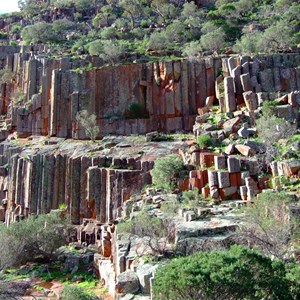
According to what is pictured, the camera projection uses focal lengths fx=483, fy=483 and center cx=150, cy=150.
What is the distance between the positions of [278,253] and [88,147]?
22755mm

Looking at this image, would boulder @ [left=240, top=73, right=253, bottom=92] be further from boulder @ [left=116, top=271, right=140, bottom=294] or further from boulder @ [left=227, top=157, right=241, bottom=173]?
boulder @ [left=116, top=271, right=140, bottom=294]

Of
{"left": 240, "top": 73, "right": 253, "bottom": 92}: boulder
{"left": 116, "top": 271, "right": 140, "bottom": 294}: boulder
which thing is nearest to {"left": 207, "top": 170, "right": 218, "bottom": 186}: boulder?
{"left": 116, "top": 271, "right": 140, "bottom": 294}: boulder

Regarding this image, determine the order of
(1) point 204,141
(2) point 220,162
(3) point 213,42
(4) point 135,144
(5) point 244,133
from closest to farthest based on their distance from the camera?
(2) point 220,162 < (1) point 204,141 < (5) point 244,133 < (4) point 135,144 < (3) point 213,42

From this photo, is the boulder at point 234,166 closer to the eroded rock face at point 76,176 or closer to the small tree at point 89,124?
the eroded rock face at point 76,176

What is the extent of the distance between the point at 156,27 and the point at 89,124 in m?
29.6

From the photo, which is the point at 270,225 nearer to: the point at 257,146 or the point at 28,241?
the point at 257,146

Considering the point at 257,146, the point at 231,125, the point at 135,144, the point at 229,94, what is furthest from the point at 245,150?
the point at 135,144

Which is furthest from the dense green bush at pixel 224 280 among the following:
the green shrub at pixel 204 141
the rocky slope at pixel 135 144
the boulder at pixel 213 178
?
the green shrub at pixel 204 141

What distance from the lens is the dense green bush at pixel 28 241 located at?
2605cm

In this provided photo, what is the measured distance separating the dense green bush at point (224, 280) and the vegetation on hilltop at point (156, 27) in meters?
31.8

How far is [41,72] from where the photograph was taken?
155ft

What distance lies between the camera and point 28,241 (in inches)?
1083

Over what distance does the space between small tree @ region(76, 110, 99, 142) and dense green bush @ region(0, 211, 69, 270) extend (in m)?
11.1

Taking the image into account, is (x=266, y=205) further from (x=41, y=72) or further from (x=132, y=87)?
(x=41, y=72)
